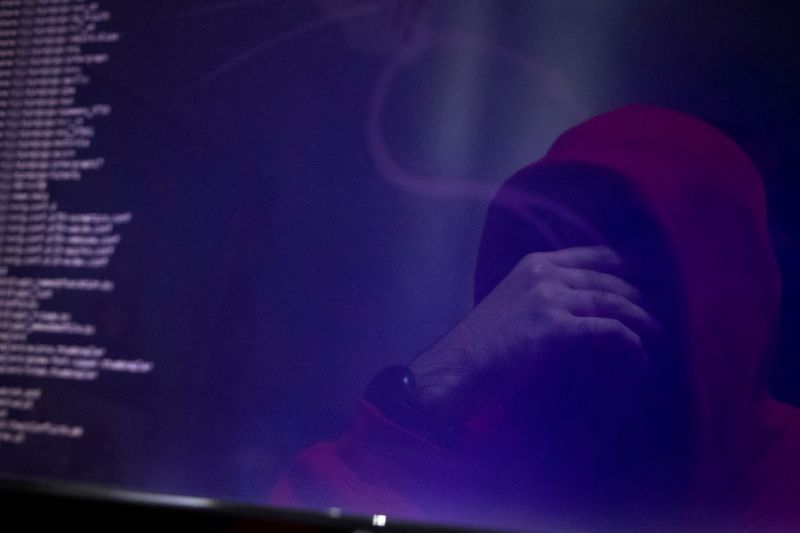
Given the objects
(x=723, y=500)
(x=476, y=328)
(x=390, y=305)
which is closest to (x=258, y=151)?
(x=390, y=305)

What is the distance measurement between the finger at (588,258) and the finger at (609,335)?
0.06 m

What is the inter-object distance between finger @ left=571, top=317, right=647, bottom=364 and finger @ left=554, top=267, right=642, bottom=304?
0.03 meters

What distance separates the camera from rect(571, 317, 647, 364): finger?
0.88m

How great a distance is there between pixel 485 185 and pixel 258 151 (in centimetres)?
32

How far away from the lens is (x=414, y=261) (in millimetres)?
975

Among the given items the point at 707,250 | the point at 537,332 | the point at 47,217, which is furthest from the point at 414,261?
the point at 47,217

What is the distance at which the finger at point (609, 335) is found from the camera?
0.88 meters

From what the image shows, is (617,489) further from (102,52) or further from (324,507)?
(102,52)

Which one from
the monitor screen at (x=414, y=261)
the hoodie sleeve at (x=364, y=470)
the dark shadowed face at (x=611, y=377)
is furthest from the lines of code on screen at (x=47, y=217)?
the dark shadowed face at (x=611, y=377)

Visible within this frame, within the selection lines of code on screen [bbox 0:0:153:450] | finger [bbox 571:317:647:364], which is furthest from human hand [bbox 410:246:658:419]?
lines of code on screen [bbox 0:0:153:450]

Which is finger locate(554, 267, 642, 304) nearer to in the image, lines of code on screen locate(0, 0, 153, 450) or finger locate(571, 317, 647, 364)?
finger locate(571, 317, 647, 364)

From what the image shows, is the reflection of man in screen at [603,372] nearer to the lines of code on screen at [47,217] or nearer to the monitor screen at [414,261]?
the monitor screen at [414,261]

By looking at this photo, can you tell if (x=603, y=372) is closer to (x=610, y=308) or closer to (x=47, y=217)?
(x=610, y=308)

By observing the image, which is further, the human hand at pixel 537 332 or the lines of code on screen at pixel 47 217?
the lines of code on screen at pixel 47 217
